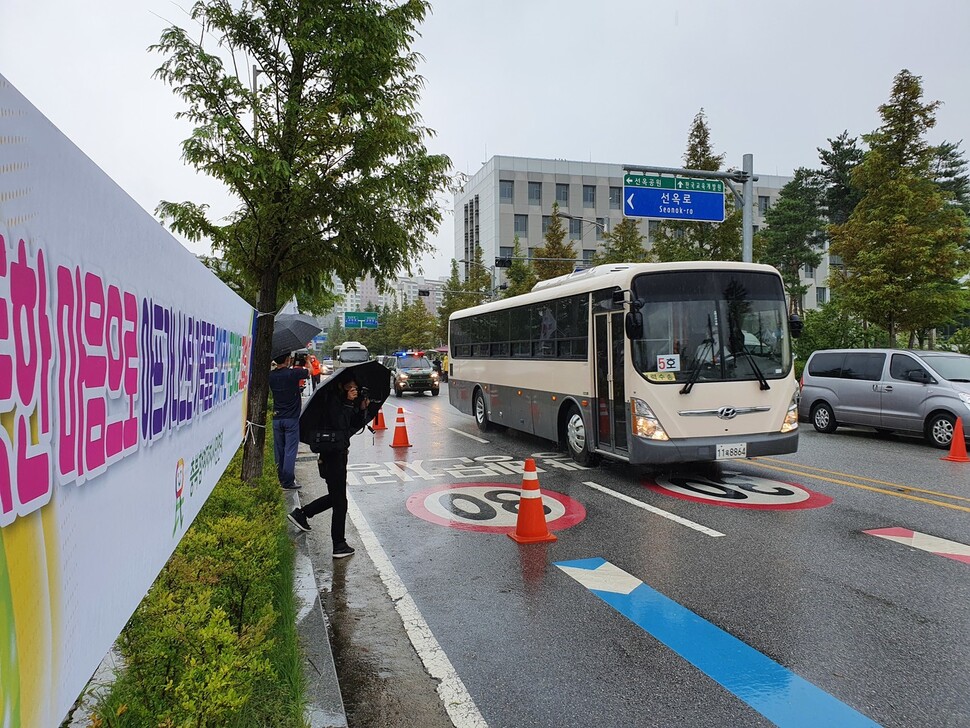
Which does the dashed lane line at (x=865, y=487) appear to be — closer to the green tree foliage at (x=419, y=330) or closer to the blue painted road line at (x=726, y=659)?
the blue painted road line at (x=726, y=659)

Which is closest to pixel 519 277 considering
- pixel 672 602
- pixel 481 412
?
pixel 481 412

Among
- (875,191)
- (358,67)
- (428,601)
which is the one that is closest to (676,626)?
(428,601)

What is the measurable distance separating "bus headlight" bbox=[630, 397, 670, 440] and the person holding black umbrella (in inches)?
176

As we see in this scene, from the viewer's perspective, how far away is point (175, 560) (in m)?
3.64

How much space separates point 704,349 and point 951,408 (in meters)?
6.12

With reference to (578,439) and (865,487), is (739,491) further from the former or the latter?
(578,439)

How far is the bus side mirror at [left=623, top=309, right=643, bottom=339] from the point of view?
348 inches

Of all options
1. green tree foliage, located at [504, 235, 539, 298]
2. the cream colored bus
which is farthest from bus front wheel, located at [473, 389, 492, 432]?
green tree foliage, located at [504, 235, 539, 298]

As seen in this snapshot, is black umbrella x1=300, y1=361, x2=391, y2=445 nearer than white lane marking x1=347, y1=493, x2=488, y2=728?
No

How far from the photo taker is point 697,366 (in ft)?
29.6

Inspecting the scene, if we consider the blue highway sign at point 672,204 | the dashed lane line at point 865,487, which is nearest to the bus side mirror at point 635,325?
the dashed lane line at point 865,487

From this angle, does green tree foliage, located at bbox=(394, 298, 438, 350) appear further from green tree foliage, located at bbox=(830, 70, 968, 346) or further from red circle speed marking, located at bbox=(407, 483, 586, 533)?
red circle speed marking, located at bbox=(407, 483, 586, 533)

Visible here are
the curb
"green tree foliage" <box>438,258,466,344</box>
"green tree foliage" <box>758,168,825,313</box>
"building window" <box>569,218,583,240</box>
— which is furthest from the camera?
"building window" <box>569,218,583,240</box>

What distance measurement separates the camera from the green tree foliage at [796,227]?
51281mm
